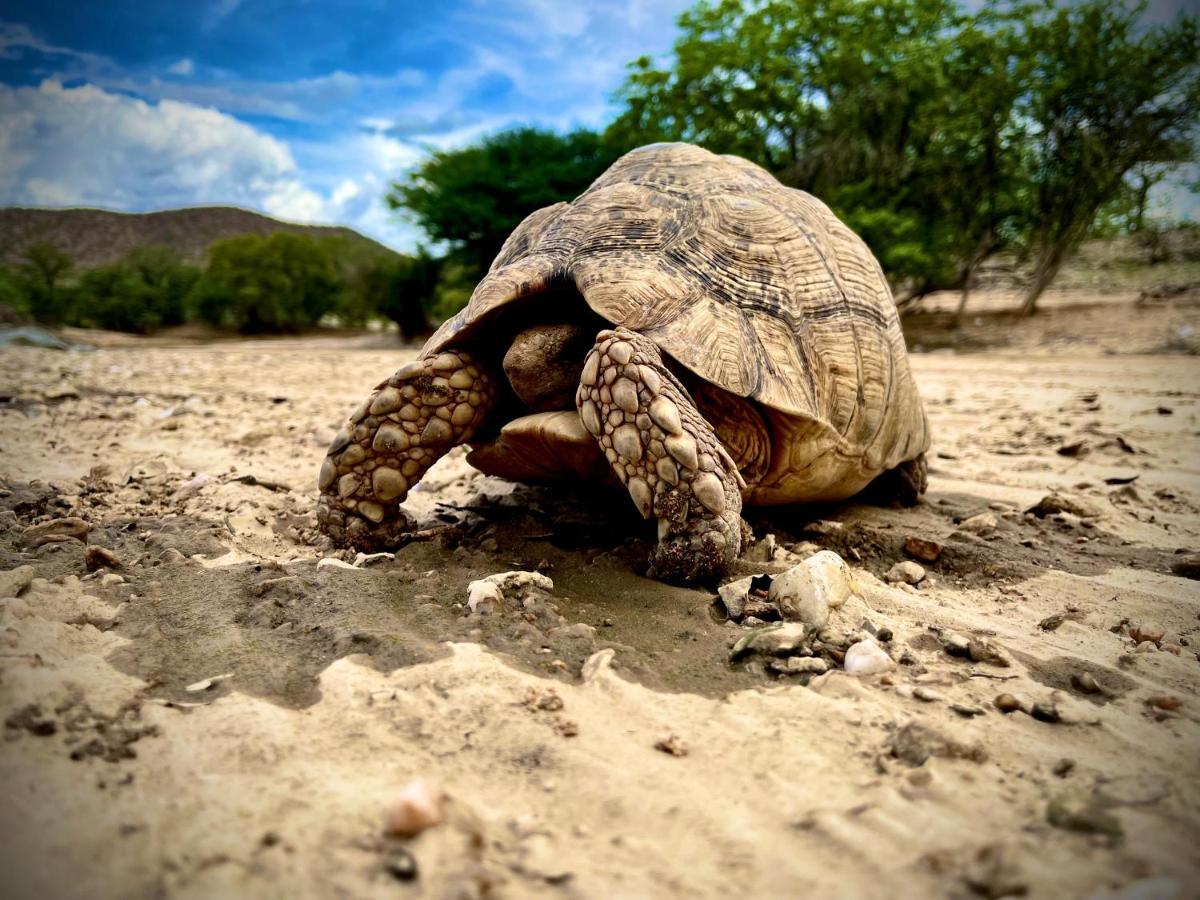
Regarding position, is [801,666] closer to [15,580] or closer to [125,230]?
[15,580]

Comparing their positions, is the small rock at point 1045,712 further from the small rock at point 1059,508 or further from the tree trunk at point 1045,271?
the tree trunk at point 1045,271

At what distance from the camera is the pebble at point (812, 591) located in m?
1.92

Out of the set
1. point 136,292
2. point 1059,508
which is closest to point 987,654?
point 1059,508

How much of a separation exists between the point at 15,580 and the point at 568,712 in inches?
58.8

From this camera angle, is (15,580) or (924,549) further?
(924,549)

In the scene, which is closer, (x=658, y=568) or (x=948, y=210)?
(x=658, y=568)

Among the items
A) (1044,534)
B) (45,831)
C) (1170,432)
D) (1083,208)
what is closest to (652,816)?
(45,831)

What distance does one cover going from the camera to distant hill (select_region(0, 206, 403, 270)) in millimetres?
18922

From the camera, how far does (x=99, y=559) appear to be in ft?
7.04

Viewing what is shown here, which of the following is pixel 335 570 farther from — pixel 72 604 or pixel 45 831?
pixel 45 831

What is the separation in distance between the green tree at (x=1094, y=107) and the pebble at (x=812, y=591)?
15426 mm

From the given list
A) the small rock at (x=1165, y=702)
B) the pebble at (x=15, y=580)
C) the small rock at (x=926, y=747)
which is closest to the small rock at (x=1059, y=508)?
the small rock at (x=1165, y=702)

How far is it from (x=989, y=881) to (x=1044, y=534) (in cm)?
223

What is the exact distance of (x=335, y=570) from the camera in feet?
7.30
